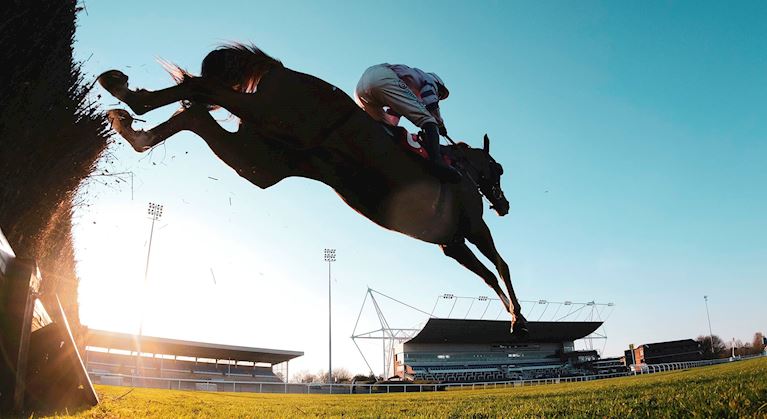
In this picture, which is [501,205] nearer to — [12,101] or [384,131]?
[384,131]

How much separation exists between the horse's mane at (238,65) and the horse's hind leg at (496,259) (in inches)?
91.4

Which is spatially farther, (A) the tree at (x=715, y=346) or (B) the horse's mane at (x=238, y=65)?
(A) the tree at (x=715, y=346)

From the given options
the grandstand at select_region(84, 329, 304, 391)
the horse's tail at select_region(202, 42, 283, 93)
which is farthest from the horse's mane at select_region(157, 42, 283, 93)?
the grandstand at select_region(84, 329, 304, 391)

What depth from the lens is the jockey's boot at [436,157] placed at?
4098 millimetres

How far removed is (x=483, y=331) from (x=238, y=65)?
63080 millimetres

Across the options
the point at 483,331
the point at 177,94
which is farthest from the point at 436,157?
the point at 483,331

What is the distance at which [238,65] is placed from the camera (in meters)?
3.99

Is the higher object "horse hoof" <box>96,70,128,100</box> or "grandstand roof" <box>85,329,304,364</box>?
"horse hoof" <box>96,70,128,100</box>

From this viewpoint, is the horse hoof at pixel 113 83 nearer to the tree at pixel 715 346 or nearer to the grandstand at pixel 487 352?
the grandstand at pixel 487 352

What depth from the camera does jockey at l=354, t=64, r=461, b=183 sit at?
414 centimetres

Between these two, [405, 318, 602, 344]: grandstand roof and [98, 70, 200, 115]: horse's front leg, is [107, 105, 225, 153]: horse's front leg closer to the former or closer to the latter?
[98, 70, 200, 115]: horse's front leg

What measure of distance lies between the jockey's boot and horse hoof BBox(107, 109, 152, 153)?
208 cm

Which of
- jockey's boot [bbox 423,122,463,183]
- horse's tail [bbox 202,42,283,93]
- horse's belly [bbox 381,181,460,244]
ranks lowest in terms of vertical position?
horse's belly [bbox 381,181,460,244]

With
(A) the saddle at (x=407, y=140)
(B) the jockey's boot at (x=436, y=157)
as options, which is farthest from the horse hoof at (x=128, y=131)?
(B) the jockey's boot at (x=436, y=157)
